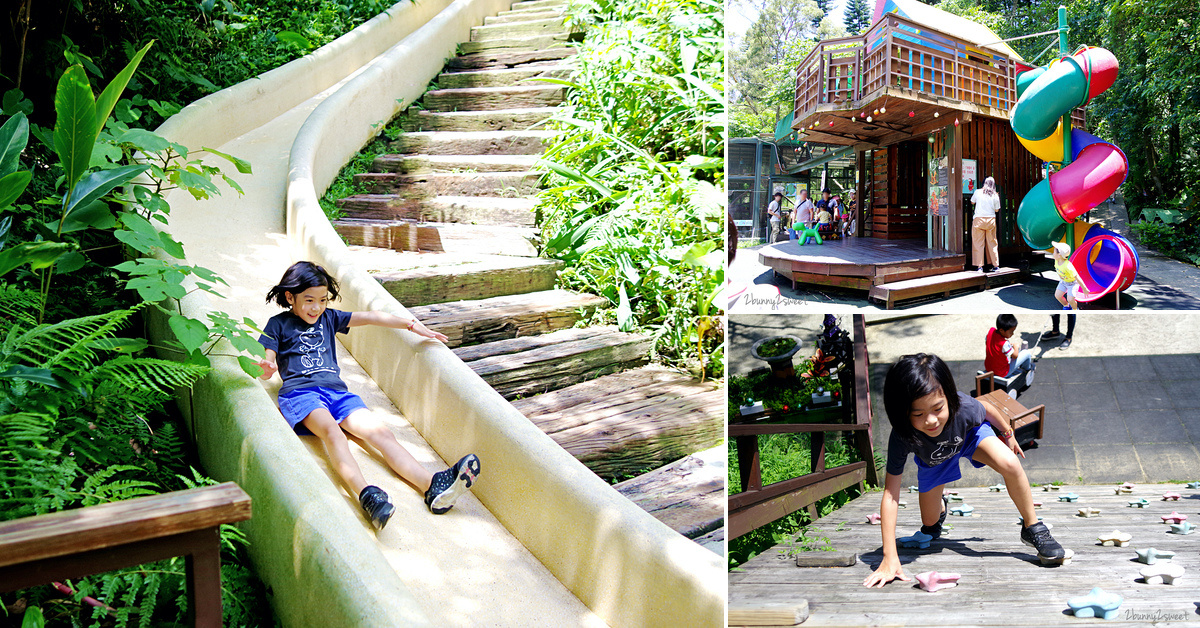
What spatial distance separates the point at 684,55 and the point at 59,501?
4254 millimetres

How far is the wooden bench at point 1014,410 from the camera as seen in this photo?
1.27 meters

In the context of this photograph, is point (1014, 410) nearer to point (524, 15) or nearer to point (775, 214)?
point (775, 214)

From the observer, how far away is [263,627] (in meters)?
2.14

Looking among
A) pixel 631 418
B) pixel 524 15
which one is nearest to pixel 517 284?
pixel 631 418

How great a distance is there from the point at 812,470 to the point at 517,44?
718 centimetres

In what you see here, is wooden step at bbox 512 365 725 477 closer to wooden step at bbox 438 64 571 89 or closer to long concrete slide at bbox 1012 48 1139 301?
long concrete slide at bbox 1012 48 1139 301

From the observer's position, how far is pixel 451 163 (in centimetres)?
608

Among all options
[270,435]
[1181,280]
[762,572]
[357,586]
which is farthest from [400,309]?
[1181,280]

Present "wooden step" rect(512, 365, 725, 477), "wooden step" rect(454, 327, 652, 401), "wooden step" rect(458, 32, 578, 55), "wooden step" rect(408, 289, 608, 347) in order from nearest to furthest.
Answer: "wooden step" rect(512, 365, 725, 477), "wooden step" rect(454, 327, 652, 401), "wooden step" rect(408, 289, 608, 347), "wooden step" rect(458, 32, 578, 55)

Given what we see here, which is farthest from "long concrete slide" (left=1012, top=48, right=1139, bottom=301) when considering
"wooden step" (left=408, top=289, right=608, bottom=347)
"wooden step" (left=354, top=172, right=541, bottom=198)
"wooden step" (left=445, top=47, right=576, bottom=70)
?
"wooden step" (left=445, top=47, right=576, bottom=70)

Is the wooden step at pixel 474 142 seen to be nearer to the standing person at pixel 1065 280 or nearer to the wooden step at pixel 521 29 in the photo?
the wooden step at pixel 521 29

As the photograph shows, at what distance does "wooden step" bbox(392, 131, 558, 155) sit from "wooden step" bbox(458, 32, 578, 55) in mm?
1509

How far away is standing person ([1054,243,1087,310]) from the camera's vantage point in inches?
43.2

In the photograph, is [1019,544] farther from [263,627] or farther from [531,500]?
[263,627]
